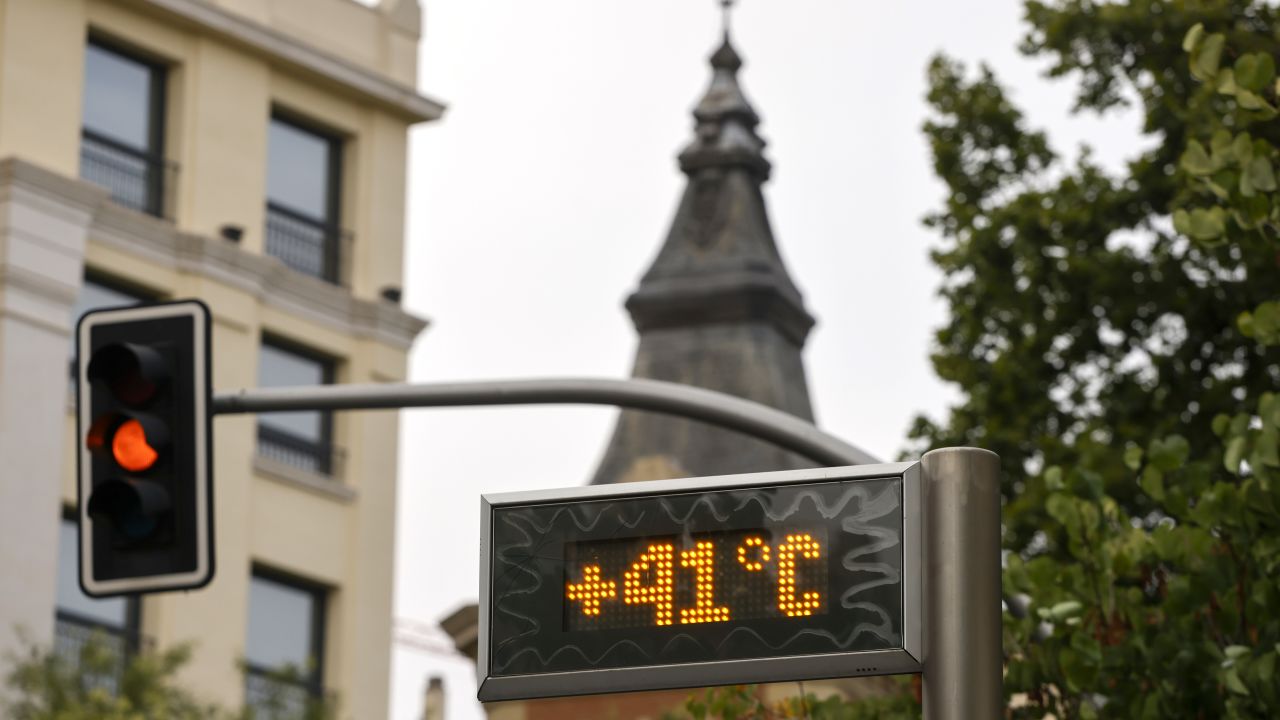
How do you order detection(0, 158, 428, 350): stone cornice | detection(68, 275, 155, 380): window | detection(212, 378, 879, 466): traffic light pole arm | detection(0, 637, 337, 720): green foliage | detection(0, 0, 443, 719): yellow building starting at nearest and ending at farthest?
detection(212, 378, 879, 466): traffic light pole arm
detection(0, 637, 337, 720): green foliage
detection(0, 0, 443, 719): yellow building
detection(0, 158, 428, 350): stone cornice
detection(68, 275, 155, 380): window

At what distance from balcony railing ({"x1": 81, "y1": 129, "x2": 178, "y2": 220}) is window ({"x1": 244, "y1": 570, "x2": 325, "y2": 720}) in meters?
5.25

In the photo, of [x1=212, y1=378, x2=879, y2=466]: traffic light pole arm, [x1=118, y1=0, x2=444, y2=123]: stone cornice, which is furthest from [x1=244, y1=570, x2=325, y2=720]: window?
[x1=212, y1=378, x2=879, y2=466]: traffic light pole arm

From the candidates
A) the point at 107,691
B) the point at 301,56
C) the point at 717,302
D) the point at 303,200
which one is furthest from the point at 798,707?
the point at 303,200

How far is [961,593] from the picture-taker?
19.1 ft

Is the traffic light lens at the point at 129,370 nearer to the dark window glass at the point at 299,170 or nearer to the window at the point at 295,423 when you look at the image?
the window at the point at 295,423

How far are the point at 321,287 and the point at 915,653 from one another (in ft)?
109

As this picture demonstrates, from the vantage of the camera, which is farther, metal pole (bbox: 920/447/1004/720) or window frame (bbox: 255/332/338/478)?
window frame (bbox: 255/332/338/478)

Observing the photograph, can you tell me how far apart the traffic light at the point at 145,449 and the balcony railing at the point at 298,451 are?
27.5 metres

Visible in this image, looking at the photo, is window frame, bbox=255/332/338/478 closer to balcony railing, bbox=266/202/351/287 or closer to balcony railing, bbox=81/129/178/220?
balcony railing, bbox=266/202/351/287

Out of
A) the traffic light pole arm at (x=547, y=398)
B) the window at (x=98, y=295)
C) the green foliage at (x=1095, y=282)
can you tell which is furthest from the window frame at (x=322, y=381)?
the traffic light pole arm at (x=547, y=398)

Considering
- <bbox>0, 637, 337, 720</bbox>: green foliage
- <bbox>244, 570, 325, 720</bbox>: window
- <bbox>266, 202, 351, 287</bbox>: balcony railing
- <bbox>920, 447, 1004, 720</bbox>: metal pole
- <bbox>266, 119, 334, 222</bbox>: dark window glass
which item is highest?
<bbox>266, 119, 334, 222</bbox>: dark window glass

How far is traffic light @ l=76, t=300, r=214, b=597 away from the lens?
33.2ft

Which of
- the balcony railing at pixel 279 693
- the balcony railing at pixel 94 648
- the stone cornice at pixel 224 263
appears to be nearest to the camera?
the balcony railing at pixel 94 648

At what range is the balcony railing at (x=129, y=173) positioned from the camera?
36.4 m
